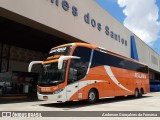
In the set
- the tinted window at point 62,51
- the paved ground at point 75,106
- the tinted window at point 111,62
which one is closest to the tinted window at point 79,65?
the tinted window at point 62,51

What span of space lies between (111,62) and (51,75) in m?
5.23

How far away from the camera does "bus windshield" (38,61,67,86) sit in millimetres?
12453

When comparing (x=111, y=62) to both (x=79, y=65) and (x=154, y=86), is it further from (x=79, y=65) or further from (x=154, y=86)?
(x=154, y=86)

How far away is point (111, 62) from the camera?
16594 millimetres

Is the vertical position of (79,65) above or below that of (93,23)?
below

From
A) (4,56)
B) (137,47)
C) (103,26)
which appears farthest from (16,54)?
(137,47)

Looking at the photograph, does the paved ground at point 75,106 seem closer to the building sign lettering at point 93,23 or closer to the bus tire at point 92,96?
the bus tire at point 92,96

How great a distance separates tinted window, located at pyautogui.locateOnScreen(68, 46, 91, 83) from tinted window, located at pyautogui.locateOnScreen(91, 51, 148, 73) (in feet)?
2.42

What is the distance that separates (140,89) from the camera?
71.6ft

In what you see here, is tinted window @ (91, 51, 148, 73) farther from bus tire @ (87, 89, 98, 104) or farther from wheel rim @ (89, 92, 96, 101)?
wheel rim @ (89, 92, 96, 101)

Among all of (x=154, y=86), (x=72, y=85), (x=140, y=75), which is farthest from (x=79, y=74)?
(x=154, y=86)

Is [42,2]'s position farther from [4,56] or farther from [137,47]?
[137,47]

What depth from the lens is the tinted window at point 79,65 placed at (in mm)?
12844

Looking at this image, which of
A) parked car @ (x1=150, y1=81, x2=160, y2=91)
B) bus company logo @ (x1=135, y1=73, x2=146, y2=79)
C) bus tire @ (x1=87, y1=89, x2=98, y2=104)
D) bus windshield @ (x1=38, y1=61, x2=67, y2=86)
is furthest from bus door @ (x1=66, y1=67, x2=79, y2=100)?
parked car @ (x1=150, y1=81, x2=160, y2=91)
